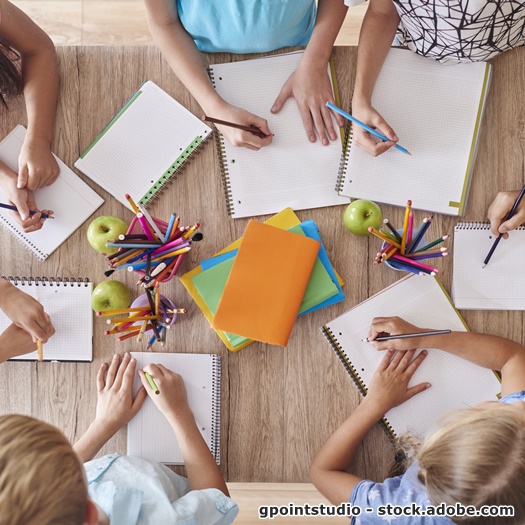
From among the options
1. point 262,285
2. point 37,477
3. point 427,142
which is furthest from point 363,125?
point 37,477

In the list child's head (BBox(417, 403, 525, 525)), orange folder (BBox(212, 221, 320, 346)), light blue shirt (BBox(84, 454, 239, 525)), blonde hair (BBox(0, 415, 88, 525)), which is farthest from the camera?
orange folder (BBox(212, 221, 320, 346))

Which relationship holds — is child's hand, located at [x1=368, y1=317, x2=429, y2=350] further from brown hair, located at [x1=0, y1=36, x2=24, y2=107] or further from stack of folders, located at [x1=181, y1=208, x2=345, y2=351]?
brown hair, located at [x1=0, y1=36, x2=24, y2=107]

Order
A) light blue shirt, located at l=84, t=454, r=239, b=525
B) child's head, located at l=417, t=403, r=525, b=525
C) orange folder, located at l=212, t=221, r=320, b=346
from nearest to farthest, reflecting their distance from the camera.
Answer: child's head, located at l=417, t=403, r=525, b=525
light blue shirt, located at l=84, t=454, r=239, b=525
orange folder, located at l=212, t=221, r=320, b=346

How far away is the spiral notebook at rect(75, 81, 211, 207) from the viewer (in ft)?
3.52

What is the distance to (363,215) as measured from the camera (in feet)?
3.32

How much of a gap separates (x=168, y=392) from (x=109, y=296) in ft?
0.67

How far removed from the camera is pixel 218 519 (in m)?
0.95

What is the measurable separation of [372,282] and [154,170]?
469 millimetres

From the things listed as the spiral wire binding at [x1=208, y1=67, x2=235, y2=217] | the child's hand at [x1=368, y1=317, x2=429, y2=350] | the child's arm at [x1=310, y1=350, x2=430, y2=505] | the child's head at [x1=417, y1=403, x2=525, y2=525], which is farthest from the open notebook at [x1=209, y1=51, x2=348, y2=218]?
the child's head at [x1=417, y1=403, x2=525, y2=525]

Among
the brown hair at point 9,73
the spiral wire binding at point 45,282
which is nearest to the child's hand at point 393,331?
the spiral wire binding at point 45,282

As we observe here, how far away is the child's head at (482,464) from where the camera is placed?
2.60ft

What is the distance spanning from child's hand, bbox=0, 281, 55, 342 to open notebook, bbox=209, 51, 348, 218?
41cm

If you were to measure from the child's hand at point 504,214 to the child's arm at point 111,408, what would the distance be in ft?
2.37

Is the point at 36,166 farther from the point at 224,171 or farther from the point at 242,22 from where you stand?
the point at 242,22
